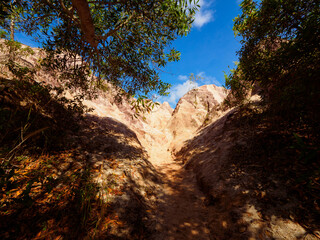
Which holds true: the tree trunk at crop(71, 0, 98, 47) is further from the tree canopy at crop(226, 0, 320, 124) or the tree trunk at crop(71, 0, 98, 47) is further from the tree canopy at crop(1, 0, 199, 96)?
the tree canopy at crop(226, 0, 320, 124)

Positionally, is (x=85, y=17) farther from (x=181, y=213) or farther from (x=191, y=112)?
(x=191, y=112)

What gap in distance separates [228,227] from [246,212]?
0.67 metres

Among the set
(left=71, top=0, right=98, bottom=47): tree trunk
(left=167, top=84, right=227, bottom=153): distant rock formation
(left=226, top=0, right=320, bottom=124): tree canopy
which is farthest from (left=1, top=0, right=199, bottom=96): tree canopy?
(left=167, top=84, right=227, bottom=153): distant rock formation

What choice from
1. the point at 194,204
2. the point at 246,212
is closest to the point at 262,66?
the point at 246,212

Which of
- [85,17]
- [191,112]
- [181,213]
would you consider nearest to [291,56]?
[181,213]

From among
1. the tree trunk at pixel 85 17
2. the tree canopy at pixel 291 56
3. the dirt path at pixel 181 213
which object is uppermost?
the tree trunk at pixel 85 17

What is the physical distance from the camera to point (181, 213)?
169 inches

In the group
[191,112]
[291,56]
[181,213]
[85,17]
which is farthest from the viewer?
[191,112]

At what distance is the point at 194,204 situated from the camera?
4.69m

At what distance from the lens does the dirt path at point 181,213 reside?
3475mm

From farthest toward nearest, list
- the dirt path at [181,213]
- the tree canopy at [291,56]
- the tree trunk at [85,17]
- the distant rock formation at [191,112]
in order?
the distant rock formation at [191,112] < the tree trunk at [85,17] < the dirt path at [181,213] < the tree canopy at [291,56]

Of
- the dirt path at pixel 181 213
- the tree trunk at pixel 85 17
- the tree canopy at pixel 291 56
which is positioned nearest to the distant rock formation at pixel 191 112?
the dirt path at pixel 181 213

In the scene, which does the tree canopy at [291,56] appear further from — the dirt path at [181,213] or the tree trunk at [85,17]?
the tree trunk at [85,17]

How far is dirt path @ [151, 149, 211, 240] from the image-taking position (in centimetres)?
347
